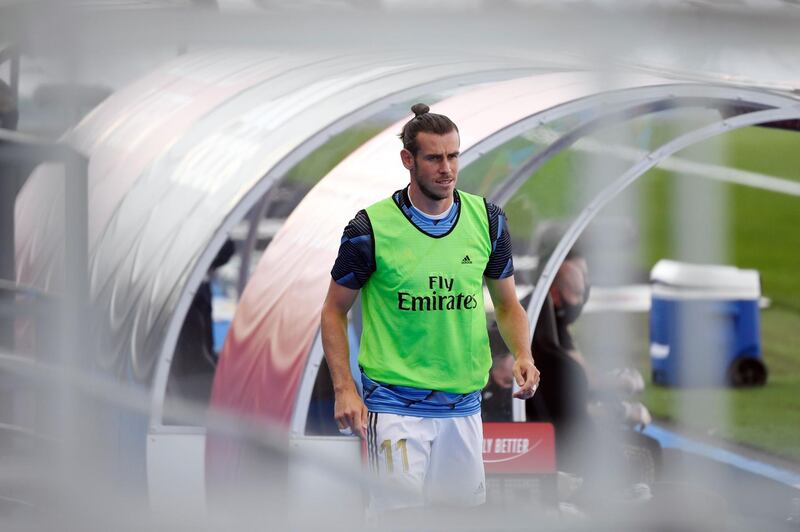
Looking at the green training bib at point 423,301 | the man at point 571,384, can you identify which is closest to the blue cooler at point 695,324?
the man at point 571,384

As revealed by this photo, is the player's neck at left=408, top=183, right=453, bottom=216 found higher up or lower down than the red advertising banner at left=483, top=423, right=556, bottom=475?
higher up

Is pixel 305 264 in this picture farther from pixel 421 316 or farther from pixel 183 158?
pixel 421 316

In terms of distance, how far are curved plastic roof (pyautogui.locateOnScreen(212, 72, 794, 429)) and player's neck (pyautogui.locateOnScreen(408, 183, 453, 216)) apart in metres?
1.01

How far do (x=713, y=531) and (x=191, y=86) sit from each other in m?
2.55

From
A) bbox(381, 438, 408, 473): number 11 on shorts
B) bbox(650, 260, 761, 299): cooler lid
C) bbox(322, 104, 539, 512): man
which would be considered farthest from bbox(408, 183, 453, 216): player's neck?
bbox(650, 260, 761, 299): cooler lid

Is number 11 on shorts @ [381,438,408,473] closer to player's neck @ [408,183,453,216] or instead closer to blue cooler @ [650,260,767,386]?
player's neck @ [408,183,453,216]

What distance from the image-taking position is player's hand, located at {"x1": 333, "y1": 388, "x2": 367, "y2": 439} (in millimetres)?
3160

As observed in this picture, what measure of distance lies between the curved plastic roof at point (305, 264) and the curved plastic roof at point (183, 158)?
16cm

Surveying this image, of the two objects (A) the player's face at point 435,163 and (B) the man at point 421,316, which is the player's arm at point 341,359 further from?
(A) the player's face at point 435,163

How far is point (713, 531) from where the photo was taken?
186 cm

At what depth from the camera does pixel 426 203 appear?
3.20m

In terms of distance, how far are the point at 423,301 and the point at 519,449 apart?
1433mm

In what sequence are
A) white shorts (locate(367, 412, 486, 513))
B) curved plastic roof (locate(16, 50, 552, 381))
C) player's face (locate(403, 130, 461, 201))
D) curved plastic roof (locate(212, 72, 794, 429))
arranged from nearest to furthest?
player's face (locate(403, 130, 461, 201)) < white shorts (locate(367, 412, 486, 513)) < curved plastic roof (locate(16, 50, 552, 381)) < curved plastic roof (locate(212, 72, 794, 429))

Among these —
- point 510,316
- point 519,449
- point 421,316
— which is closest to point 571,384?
point 519,449
